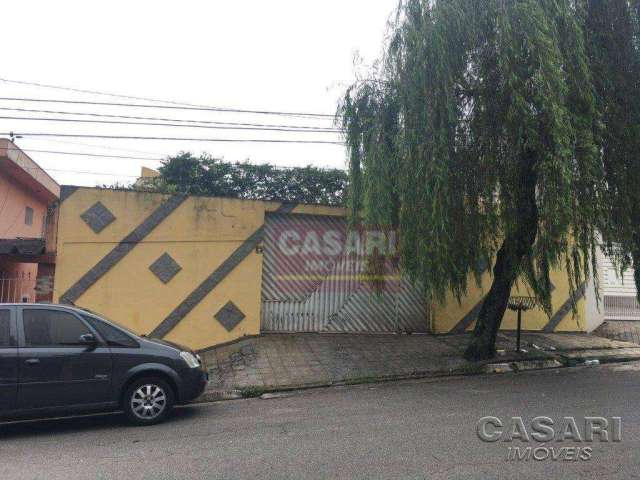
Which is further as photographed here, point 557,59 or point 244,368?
point 244,368

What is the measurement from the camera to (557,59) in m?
7.21

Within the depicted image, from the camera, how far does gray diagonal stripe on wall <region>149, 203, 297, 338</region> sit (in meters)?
10.5

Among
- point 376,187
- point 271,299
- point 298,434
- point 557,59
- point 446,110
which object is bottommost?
point 298,434

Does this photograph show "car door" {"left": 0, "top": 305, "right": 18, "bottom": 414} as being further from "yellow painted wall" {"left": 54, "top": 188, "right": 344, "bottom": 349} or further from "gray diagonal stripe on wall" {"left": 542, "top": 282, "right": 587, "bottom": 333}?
"gray diagonal stripe on wall" {"left": 542, "top": 282, "right": 587, "bottom": 333}

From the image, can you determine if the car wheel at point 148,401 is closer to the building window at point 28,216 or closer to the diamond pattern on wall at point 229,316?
the diamond pattern on wall at point 229,316

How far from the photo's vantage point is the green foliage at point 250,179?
2814cm

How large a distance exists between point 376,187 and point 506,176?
2.17 metres

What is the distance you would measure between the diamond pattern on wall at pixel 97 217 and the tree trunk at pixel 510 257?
8.25m

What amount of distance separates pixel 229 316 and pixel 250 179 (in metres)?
19.6

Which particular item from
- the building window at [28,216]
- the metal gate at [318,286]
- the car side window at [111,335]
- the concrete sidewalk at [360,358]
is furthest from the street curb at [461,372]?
the building window at [28,216]

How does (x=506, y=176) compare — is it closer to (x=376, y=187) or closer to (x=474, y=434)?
(x=376, y=187)

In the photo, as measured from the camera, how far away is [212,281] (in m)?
10.9

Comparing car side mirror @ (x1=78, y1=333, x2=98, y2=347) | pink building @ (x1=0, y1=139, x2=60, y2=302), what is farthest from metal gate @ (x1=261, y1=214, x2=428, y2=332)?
car side mirror @ (x1=78, y1=333, x2=98, y2=347)

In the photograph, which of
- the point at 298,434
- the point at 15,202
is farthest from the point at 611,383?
the point at 15,202
